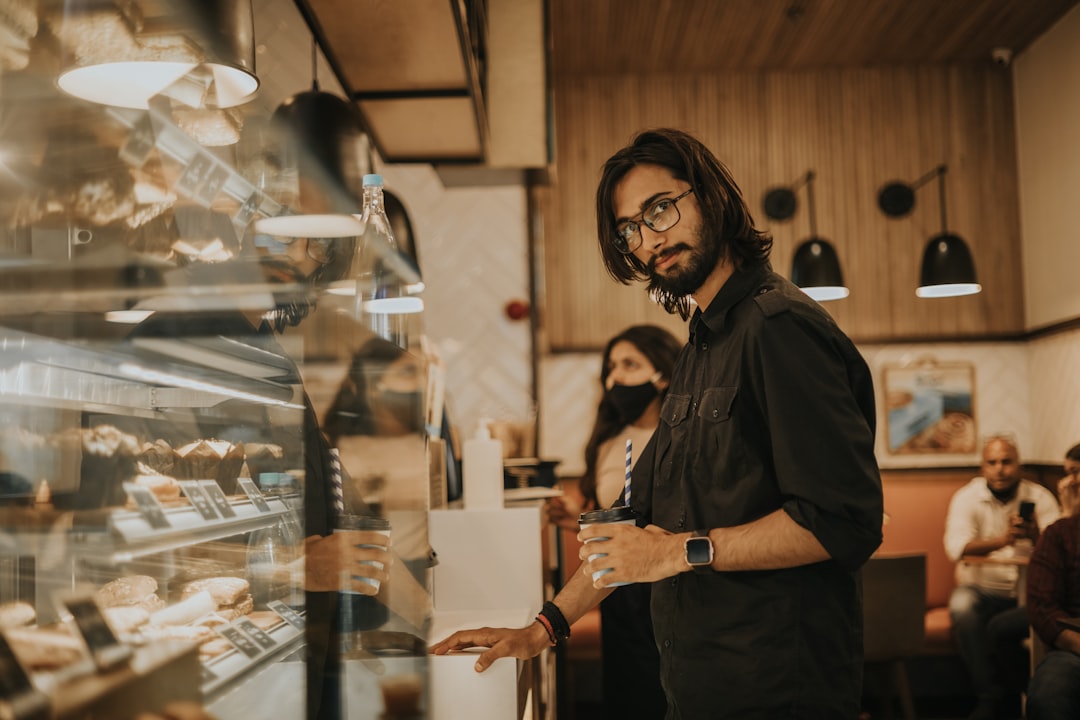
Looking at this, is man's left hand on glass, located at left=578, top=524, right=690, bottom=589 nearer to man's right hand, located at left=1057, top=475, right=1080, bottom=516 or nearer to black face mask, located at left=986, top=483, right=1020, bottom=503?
man's right hand, located at left=1057, top=475, right=1080, bottom=516

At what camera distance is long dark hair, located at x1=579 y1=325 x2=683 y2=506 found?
3371 mm

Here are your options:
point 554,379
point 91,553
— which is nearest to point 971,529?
point 554,379

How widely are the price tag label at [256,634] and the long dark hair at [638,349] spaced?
245 centimetres

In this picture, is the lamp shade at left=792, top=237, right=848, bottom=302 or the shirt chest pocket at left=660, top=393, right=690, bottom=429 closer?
the shirt chest pocket at left=660, top=393, right=690, bottom=429

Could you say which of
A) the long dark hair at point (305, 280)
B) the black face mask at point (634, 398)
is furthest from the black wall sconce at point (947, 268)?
the long dark hair at point (305, 280)

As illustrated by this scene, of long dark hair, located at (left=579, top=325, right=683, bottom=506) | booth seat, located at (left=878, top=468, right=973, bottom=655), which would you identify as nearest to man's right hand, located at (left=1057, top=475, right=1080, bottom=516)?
long dark hair, located at (left=579, top=325, right=683, bottom=506)

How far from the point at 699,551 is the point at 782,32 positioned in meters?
5.31

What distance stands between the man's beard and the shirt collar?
43 mm

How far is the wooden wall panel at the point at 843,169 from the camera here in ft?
21.1

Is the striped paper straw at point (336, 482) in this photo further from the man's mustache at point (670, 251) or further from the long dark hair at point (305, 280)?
the man's mustache at point (670, 251)

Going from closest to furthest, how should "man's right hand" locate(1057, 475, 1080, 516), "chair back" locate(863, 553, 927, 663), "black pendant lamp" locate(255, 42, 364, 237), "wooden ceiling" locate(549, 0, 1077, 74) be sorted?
"black pendant lamp" locate(255, 42, 364, 237) → "man's right hand" locate(1057, 475, 1080, 516) → "chair back" locate(863, 553, 927, 663) → "wooden ceiling" locate(549, 0, 1077, 74)

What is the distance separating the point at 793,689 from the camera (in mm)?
1415

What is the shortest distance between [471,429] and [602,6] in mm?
2675

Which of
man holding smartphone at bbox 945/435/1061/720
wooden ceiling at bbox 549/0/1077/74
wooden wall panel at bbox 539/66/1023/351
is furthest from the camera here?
wooden wall panel at bbox 539/66/1023/351
